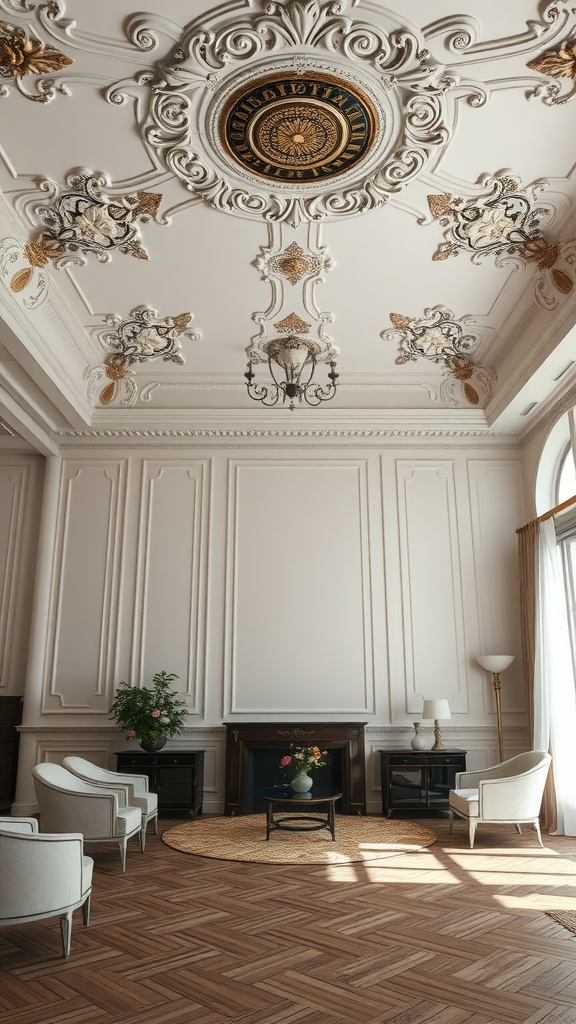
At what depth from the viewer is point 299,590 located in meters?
7.44

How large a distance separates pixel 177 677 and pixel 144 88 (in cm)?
510

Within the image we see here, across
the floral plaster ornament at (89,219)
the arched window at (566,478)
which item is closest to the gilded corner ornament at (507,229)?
the arched window at (566,478)

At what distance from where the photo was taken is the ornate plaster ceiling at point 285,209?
3754 mm

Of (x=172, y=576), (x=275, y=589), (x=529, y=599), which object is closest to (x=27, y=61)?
(x=172, y=576)

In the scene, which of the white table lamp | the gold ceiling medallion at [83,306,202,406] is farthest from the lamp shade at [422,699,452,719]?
the gold ceiling medallion at [83,306,202,406]

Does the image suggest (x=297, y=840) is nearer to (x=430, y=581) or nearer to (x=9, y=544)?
(x=430, y=581)

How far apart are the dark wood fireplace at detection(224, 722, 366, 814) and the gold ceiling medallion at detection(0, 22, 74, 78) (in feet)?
17.3

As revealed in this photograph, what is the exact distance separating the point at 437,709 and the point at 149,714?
2620 mm

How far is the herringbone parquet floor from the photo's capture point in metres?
2.71

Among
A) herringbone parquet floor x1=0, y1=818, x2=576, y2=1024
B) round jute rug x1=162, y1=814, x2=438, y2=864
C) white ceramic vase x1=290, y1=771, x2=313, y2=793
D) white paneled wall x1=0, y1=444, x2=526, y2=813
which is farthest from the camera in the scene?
white paneled wall x1=0, y1=444, x2=526, y2=813

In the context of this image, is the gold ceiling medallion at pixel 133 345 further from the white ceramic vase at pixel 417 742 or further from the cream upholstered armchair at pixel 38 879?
the cream upholstered armchair at pixel 38 879

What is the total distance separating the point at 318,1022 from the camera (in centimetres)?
259

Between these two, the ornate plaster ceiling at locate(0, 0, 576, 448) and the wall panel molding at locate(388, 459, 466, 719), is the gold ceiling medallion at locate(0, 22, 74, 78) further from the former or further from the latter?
the wall panel molding at locate(388, 459, 466, 719)

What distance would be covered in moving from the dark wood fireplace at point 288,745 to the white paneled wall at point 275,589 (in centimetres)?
26
